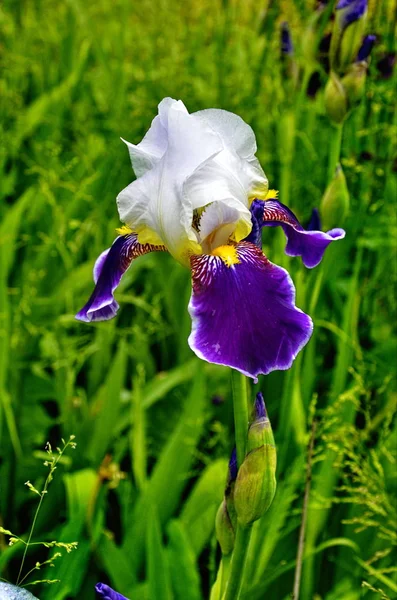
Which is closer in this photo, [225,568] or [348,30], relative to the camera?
[225,568]

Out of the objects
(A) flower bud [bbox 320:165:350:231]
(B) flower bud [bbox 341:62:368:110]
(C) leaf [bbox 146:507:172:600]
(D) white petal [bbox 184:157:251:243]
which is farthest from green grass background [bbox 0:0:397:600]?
(D) white petal [bbox 184:157:251:243]

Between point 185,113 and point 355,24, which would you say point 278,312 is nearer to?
point 185,113

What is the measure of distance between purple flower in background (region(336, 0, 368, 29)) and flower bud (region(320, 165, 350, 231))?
21 cm

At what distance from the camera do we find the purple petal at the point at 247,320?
543mm

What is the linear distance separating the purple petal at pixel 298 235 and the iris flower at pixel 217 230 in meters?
0.03

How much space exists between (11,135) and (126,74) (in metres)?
0.58

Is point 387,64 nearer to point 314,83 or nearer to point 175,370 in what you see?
point 314,83

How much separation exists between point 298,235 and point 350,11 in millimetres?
463

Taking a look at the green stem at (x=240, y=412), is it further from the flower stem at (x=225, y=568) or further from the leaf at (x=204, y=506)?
the leaf at (x=204, y=506)

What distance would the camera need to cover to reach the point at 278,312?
0.56 m

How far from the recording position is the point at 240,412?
2.02ft

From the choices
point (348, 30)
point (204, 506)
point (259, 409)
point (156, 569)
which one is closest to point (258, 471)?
point (259, 409)

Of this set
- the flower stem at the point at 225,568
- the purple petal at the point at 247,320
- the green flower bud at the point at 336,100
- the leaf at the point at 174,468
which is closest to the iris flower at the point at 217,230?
the purple petal at the point at 247,320

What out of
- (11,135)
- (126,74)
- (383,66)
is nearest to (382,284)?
(383,66)
